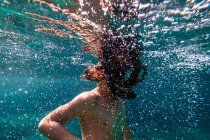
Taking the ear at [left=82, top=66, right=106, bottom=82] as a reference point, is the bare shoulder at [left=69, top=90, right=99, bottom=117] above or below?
below

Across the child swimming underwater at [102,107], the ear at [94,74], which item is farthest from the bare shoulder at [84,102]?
the ear at [94,74]

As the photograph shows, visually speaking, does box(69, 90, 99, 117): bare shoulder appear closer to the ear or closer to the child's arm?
the child's arm

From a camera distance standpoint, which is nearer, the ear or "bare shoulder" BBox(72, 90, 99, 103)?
"bare shoulder" BBox(72, 90, 99, 103)

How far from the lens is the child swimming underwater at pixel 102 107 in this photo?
114 inches

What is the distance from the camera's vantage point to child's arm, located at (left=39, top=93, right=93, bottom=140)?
2.79m

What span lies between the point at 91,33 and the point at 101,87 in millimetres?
6809

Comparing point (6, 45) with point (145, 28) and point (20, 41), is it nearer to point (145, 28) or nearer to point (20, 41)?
point (20, 41)

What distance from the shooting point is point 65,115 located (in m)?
3.00

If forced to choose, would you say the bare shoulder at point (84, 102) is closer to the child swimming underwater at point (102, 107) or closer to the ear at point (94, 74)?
the child swimming underwater at point (102, 107)

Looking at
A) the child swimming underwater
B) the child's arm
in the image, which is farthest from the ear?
the child's arm

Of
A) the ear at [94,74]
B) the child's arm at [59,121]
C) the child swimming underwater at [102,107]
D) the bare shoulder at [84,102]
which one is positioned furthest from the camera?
the ear at [94,74]

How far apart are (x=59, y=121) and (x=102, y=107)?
1034 mm

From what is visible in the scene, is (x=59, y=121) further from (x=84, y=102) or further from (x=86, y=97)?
(x=86, y=97)

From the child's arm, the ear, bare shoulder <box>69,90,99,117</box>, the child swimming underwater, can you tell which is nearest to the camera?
the child's arm
